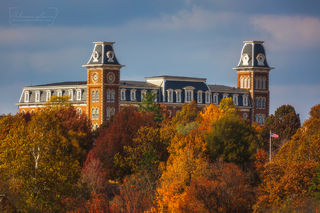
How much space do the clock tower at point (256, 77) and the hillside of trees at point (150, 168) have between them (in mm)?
54182

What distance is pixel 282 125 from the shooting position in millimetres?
123062

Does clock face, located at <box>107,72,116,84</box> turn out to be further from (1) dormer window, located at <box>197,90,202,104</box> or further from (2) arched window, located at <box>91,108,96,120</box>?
(1) dormer window, located at <box>197,90,202,104</box>

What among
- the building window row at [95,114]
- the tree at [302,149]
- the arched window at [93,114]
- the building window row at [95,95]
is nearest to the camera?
the tree at [302,149]

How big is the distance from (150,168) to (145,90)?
6665 cm

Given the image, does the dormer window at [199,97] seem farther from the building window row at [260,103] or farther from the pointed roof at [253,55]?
the building window row at [260,103]

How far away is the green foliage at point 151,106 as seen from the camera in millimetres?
139625

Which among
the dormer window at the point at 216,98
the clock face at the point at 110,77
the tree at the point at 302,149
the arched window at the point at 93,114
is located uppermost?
the clock face at the point at 110,77

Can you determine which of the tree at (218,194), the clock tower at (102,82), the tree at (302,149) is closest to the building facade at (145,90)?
the clock tower at (102,82)

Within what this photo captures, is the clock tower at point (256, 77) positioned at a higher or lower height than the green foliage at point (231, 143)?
higher

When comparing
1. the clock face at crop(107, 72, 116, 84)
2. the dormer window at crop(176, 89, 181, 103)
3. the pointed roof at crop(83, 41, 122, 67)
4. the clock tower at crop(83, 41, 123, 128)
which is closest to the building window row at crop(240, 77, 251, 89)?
the dormer window at crop(176, 89, 181, 103)

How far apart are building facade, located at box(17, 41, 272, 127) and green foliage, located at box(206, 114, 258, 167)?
44380mm

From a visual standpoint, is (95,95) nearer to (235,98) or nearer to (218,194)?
(235,98)

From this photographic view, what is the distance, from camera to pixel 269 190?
78938 mm

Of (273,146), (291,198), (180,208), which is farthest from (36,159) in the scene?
(273,146)
